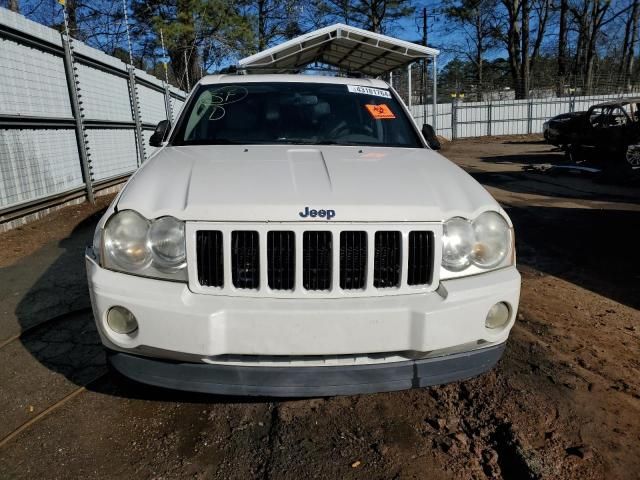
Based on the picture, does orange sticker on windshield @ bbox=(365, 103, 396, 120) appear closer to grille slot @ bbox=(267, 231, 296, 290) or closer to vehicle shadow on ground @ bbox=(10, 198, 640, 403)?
grille slot @ bbox=(267, 231, 296, 290)

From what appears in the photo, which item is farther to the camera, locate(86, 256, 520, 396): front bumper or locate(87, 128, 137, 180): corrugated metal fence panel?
locate(87, 128, 137, 180): corrugated metal fence panel

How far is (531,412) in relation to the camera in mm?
2459

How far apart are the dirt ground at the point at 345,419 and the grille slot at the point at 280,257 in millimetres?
788

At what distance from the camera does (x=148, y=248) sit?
213cm

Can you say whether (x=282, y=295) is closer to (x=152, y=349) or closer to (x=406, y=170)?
(x=152, y=349)

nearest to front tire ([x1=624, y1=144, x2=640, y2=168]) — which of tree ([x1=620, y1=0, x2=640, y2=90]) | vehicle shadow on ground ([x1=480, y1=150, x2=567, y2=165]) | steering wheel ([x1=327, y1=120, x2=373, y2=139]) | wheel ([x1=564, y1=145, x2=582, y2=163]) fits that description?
wheel ([x1=564, y1=145, x2=582, y2=163])

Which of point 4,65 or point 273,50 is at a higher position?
point 273,50

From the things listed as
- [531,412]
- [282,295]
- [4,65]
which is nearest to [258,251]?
[282,295]

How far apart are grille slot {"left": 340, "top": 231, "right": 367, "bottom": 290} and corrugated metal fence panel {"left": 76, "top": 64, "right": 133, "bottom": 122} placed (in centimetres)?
765

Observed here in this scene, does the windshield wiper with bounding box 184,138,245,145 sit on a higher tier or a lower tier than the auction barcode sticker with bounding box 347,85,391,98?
lower

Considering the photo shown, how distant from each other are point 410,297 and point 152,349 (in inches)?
43.4

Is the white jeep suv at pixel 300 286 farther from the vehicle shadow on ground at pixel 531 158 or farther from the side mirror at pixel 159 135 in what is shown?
the vehicle shadow on ground at pixel 531 158

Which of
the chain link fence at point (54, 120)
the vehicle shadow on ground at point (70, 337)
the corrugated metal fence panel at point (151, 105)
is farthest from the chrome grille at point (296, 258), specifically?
the corrugated metal fence panel at point (151, 105)

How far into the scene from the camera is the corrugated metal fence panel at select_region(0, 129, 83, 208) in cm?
616
